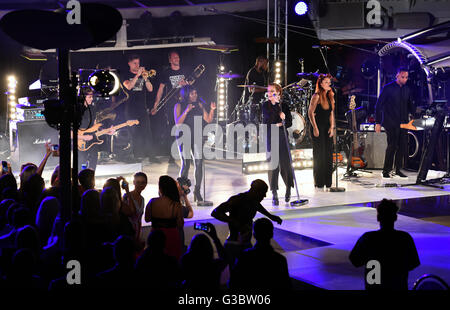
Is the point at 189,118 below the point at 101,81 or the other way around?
below

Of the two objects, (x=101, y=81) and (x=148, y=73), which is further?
(x=148, y=73)

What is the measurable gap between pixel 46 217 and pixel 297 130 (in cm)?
934

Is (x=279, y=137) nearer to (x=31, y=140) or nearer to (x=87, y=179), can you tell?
(x=87, y=179)

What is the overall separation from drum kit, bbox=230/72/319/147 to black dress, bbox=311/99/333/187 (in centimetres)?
334

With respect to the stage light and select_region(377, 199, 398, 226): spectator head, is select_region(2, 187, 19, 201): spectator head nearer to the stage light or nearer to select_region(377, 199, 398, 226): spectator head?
select_region(377, 199, 398, 226): spectator head

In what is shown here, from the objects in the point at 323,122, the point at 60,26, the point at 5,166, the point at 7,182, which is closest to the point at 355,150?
the point at 323,122

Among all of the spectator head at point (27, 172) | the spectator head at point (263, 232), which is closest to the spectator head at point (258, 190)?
the spectator head at point (263, 232)

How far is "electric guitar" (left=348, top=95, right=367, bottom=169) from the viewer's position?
37.1ft

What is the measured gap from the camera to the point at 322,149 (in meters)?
9.55

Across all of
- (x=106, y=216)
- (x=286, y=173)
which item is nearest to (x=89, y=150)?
(x=286, y=173)

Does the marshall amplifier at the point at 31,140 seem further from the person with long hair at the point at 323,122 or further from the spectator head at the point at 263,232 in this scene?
the spectator head at the point at 263,232

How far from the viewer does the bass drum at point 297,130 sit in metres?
13.3

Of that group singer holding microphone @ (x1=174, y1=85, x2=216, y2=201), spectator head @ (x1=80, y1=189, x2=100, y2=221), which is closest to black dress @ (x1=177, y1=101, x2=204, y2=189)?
singer holding microphone @ (x1=174, y1=85, x2=216, y2=201)
